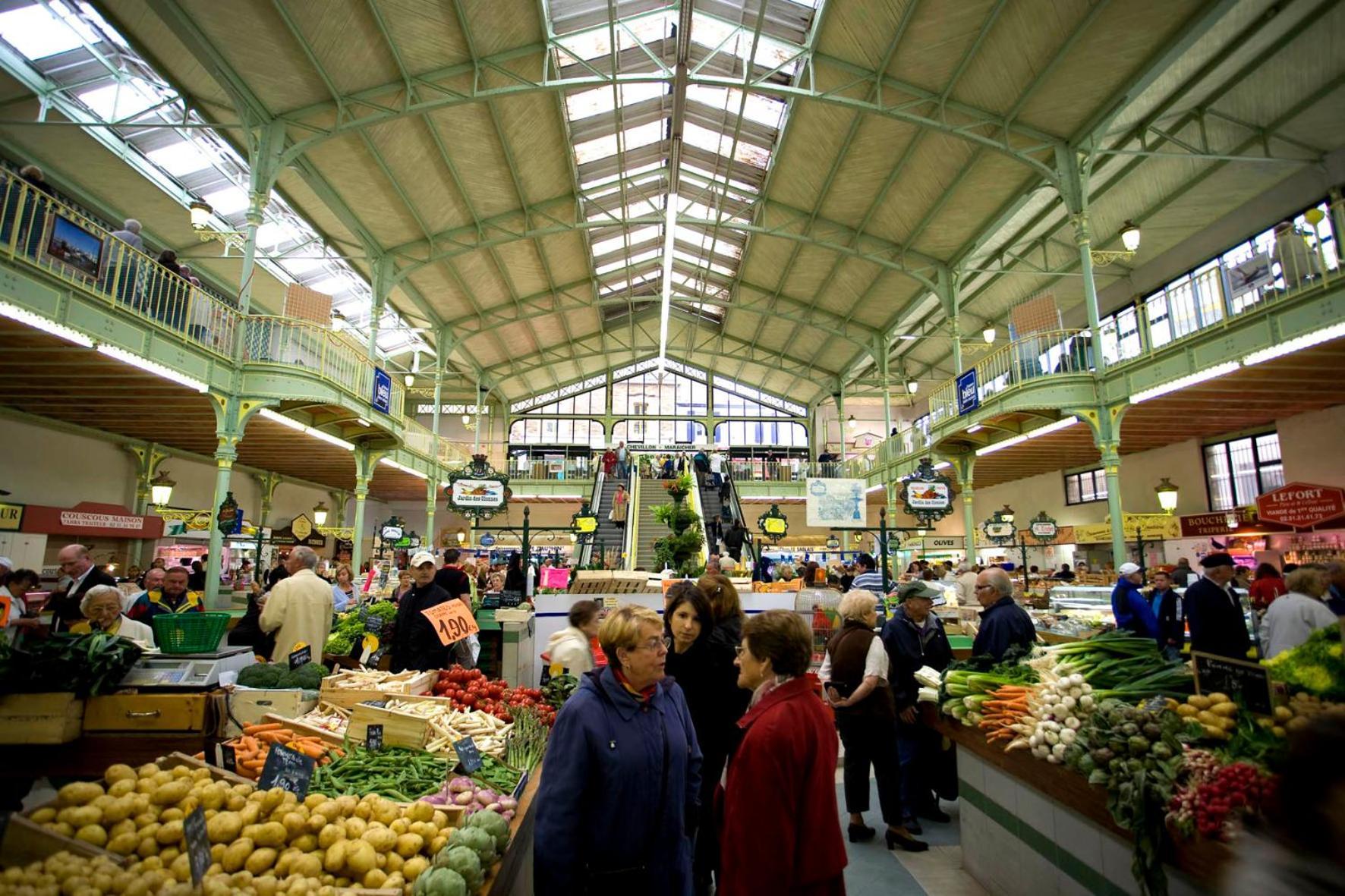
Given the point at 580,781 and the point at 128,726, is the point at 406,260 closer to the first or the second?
the point at 128,726

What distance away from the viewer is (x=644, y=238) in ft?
74.5

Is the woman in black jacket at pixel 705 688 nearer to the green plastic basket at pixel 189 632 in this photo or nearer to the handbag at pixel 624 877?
the handbag at pixel 624 877

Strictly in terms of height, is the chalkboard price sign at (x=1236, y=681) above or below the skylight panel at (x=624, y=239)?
below

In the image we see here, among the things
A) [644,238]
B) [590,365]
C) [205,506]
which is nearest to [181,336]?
[205,506]

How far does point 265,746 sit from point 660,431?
29.3m

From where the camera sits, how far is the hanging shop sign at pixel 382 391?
12.9 m

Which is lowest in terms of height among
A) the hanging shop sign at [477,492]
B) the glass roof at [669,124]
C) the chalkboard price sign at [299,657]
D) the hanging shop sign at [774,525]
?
the chalkboard price sign at [299,657]

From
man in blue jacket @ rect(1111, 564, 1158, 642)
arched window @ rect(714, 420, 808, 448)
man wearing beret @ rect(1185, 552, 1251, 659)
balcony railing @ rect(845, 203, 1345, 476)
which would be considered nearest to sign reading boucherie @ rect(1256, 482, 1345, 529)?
balcony railing @ rect(845, 203, 1345, 476)

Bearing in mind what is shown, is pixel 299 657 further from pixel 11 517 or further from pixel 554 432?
pixel 554 432

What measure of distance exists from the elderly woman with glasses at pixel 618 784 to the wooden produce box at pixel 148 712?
1.94 meters

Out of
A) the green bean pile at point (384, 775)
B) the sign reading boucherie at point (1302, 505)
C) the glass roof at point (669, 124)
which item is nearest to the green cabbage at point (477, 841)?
the green bean pile at point (384, 775)

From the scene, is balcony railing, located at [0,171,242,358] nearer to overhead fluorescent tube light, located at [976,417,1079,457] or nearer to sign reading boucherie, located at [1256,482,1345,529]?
overhead fluorescent tube light, located at [976,417,1079,457]

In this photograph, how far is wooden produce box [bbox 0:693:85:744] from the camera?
8.85 ft

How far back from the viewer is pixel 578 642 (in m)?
4.02
